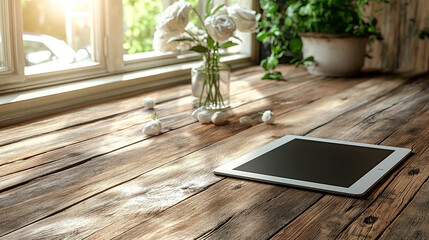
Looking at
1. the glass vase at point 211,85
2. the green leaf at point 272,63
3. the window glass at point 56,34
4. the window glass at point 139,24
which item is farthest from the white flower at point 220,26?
the window glass at point 139,24

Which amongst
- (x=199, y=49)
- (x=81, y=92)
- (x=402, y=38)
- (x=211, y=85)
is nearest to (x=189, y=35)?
(x=199, y=49)

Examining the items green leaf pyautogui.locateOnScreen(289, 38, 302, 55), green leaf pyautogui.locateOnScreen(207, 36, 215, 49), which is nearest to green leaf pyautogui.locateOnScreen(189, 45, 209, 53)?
green leaf pyautogui.locateOnScreen(207, 36, 215, 49)

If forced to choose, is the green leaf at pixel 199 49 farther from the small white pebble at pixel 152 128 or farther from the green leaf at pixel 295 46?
the green leaf at pixel 295 46

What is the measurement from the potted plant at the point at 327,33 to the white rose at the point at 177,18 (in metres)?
1.24

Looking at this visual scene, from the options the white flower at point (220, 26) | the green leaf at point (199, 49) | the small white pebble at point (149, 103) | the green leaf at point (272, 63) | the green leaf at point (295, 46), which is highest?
the white flower at point (220, 26)

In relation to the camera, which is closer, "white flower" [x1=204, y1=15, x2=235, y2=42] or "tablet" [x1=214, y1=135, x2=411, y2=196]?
"tablet" [x1=214, y1=135, x2=411, y2=196]

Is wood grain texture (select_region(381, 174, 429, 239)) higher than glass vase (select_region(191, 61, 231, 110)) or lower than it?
lower

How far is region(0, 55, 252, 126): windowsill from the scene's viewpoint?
8.03ft

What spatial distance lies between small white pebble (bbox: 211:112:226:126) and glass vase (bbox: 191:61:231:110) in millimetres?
187

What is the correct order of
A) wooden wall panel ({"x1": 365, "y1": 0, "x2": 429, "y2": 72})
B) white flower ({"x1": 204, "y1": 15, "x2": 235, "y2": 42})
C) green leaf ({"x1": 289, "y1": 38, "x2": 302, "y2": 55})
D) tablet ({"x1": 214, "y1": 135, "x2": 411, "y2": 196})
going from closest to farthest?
tablet ({"x1": 214, "y1": 135, "x2": 411, "y2": 196})
white flower ({"x1": 204, "y1": 15, "x2": 235, "y2": 42})
green leaf ({"x1": 289, "y1": 38, "x2": 302, "y2": 55})
wooden wall panel ({"x1": 365, "y1": 0, "x2": 429, "y2": 72})

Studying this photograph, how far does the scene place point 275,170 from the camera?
5.89ft

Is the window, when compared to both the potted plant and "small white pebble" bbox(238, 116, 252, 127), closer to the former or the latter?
the potted plant

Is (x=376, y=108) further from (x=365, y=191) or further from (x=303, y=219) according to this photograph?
(x=303, y=219)

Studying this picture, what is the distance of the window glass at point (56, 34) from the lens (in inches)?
117
